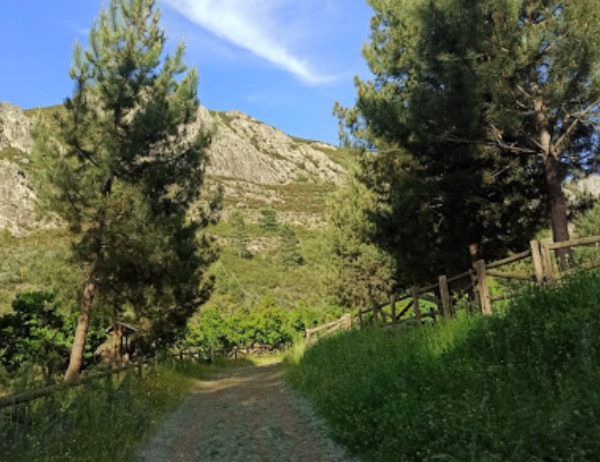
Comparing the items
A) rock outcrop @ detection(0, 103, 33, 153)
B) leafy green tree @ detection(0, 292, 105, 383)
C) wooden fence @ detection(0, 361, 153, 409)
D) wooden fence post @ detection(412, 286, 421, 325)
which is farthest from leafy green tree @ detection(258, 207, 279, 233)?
wooden fence @ detection(0, 361, 153, 409)

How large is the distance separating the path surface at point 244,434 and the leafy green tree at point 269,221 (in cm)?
9617

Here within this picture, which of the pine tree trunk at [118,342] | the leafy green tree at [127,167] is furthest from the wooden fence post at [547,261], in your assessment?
the pine tree trunk at [118,342]

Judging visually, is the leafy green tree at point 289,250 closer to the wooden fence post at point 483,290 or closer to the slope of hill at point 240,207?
the slope of hill at point 240,207

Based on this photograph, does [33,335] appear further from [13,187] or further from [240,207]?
[240,207]

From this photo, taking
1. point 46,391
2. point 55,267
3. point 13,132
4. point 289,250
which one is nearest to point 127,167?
point 55,267

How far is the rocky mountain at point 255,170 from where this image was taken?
88812 mm

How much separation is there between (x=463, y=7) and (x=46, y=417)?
11.1 meters

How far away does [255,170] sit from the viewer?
157750mm

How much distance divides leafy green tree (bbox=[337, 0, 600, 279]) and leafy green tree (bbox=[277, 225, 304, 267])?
7167 centimetres

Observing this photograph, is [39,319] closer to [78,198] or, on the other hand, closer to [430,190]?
[78,198]

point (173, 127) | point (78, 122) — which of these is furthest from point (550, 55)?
point (78, 122)

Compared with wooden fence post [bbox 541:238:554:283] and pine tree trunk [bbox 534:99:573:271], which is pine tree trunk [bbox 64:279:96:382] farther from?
pine tree trunk [bbox 534:99:573:271]

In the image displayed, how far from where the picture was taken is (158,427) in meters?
9.20

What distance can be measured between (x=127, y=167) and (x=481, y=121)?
9.98 meters
